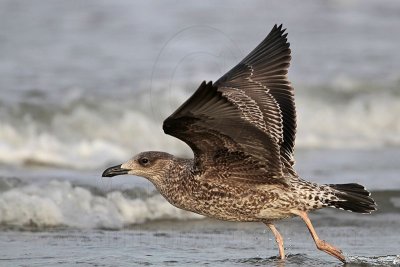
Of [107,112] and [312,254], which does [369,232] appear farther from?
[107,112]

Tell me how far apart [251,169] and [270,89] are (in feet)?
2.35

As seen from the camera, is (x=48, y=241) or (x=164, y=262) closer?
(x=164, y=262)

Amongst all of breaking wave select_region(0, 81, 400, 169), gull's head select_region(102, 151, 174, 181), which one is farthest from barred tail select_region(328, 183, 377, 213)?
breaking wave select_region(0, 81, 400, 169)

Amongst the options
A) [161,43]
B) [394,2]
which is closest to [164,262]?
[161,43]

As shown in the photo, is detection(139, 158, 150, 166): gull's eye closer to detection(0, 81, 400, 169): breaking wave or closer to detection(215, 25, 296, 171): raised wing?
detection(215, 25, 296, 171): raised wing

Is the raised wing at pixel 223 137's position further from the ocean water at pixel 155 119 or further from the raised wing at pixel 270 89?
the ocean water at pixel 155 119

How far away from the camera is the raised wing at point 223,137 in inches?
265

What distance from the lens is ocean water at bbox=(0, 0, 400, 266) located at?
851 cm

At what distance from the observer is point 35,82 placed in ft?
46.7

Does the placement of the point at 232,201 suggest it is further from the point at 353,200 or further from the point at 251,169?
the point at 353,200

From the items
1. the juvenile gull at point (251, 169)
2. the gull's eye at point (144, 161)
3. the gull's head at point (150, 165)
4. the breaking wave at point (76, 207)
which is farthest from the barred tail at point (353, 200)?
the breaking wave at point (76, 207)

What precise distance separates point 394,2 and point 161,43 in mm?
6782

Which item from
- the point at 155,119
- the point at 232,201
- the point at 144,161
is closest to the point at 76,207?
the point at 144,161

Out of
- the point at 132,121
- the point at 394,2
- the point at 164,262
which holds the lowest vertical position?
the point at 164,262
